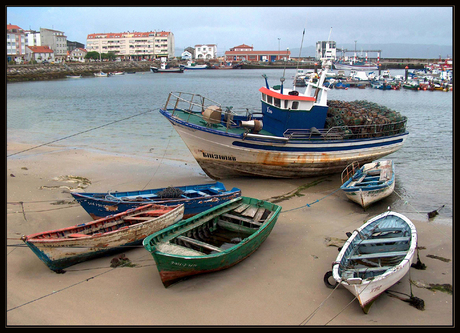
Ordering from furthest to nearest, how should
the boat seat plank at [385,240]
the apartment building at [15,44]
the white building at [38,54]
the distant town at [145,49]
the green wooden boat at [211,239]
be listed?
1. the distant town at [145,49]
2. the white building at [38,54]
3. the apartment building at [15,44]
4. the boat seat plank at [385,240]
5. the green wooden boat at [211,239]

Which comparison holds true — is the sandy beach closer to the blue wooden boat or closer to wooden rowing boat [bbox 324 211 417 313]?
wooden rowing boat [bbox 324 211 417 313]

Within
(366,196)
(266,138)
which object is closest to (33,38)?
(266,138)

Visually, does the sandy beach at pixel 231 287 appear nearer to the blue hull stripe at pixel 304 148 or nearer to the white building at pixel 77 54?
the blue hull stripe at pixel 304 148

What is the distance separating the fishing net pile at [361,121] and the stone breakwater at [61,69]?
69.7m

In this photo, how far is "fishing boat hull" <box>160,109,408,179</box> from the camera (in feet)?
Answer: 47.1

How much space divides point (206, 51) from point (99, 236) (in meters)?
154

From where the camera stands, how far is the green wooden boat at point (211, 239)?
7.86 meters

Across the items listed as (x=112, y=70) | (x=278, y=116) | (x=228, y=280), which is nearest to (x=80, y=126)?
(x=278, y=116)

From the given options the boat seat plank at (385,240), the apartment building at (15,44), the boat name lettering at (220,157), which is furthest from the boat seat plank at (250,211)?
the apartment building at (15,44)

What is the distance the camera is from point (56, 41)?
128 meters

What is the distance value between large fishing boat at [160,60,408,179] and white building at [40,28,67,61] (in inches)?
4679

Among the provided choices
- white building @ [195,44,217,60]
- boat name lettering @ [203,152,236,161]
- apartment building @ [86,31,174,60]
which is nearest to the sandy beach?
boat name lettering @ [203,152,236,161]

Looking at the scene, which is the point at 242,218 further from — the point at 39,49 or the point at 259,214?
the point at 39,49

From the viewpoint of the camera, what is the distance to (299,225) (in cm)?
1141
